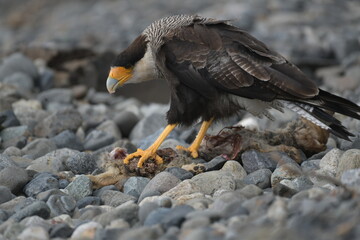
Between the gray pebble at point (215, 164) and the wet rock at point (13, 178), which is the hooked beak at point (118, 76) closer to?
the gray pebble at point (215, 164)

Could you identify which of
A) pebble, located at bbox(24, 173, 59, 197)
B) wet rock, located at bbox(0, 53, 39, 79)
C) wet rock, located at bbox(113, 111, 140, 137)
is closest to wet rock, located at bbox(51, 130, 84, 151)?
wet rock, located at bbox(113, 111, 140, 137)

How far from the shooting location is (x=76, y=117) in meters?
7.75

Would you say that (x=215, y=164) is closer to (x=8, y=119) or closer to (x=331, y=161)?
(x=331, y=161)

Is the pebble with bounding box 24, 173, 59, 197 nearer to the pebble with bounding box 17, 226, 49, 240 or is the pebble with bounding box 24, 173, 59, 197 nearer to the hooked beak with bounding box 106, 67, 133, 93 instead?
the pebble with bounding box 17, 226, 49, 240

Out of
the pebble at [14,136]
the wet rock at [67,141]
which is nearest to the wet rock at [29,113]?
the pebble at [14,136]

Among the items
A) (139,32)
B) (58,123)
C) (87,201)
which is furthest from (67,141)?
(139,32)

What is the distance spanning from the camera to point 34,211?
4434mm

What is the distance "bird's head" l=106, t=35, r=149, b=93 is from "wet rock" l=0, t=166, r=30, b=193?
62.0 inches

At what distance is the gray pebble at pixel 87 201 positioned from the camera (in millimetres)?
4855

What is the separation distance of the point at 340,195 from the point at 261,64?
84.8 inches

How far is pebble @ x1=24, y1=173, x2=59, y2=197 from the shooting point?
16.8 feet

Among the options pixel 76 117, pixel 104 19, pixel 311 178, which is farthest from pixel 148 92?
pixel 104 19

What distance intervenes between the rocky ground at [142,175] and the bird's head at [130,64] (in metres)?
0.67

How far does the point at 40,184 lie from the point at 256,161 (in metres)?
1.76
